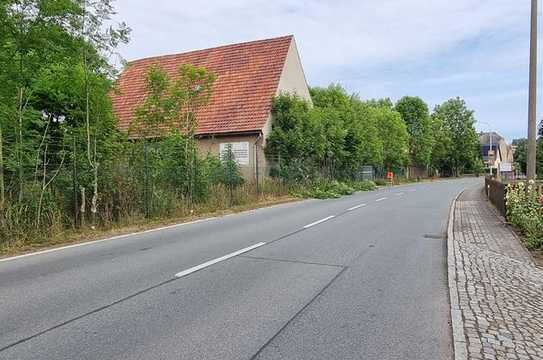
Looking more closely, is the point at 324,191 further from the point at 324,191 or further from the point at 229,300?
the point at 229,300

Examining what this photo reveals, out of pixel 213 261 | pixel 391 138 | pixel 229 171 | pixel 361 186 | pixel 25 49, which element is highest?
pixel 391 138

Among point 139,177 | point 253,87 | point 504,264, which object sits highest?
point 253,87

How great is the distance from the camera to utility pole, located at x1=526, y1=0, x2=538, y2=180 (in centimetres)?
1281

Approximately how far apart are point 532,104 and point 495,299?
364 inches

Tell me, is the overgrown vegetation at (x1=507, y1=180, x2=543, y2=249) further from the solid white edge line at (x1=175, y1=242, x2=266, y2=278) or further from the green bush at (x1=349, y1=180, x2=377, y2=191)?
the green bush at (x1=349, y1=180, x2=377, y2=191)

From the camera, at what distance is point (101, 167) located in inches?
496

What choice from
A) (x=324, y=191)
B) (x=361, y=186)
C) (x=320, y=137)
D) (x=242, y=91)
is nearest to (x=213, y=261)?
(x=324, y=191)

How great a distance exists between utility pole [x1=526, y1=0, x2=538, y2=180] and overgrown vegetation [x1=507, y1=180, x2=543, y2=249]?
59cm

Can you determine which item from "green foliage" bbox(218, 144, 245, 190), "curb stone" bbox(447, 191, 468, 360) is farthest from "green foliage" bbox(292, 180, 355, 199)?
"curb stone" bbox(447, 191, 468, 360)

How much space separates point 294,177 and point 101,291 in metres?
20.7

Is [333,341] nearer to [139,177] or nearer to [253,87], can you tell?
[139,177]

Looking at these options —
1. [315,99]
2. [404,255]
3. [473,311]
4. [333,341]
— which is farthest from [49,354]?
[315,99]

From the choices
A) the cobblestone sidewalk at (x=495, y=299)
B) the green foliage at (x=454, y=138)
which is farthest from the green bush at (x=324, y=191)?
the green foliage at (x=454, y=138)

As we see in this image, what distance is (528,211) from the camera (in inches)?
468
